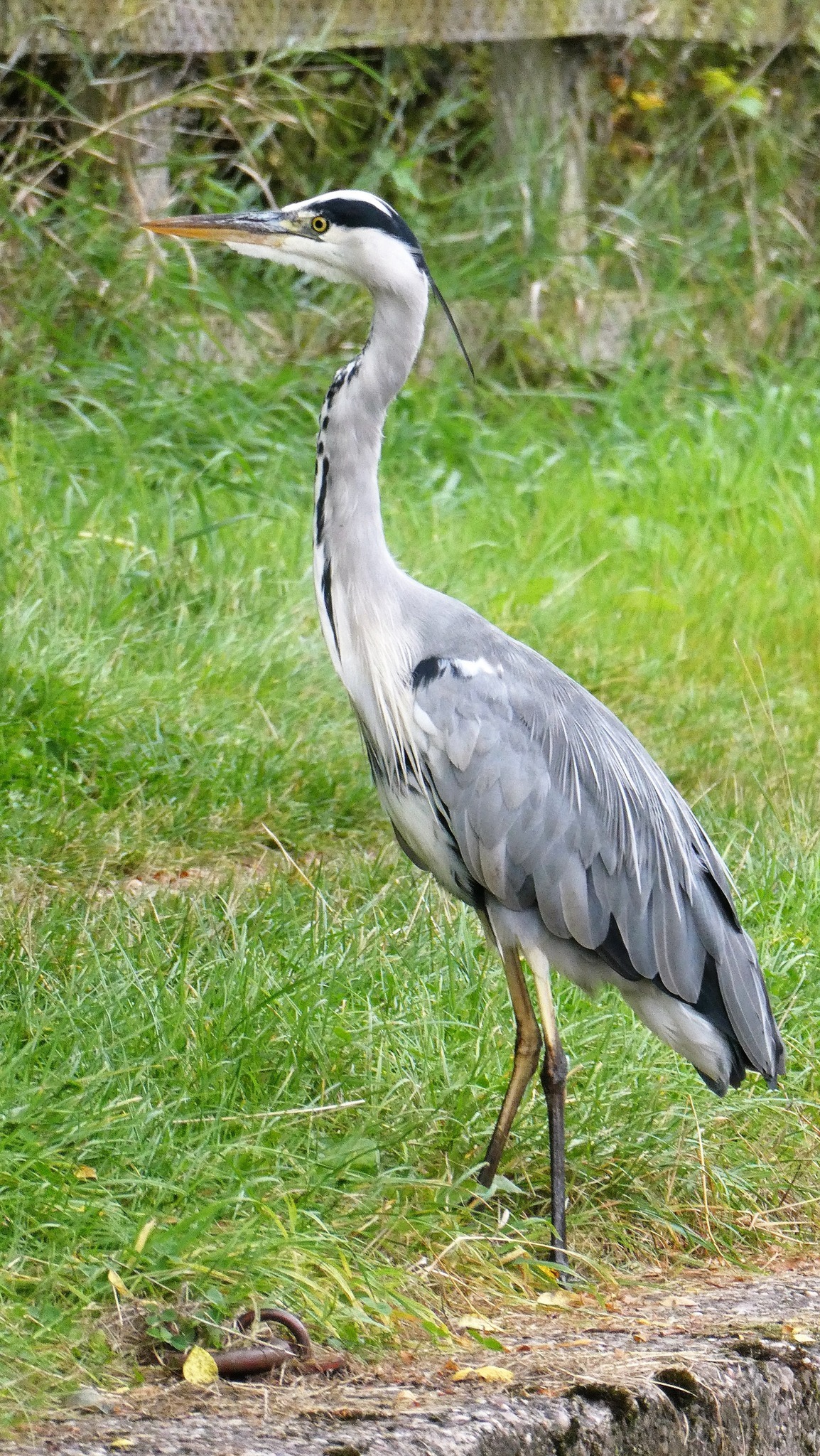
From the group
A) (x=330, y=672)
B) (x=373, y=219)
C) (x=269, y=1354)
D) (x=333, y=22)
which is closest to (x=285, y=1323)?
(x=269, y=1354)

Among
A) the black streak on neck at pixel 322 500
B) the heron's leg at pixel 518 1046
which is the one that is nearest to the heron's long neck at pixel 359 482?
the black streak on neck at pixel 322 500

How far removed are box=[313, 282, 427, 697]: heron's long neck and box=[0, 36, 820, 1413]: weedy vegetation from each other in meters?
0.71

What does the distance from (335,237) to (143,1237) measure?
6.44 ft

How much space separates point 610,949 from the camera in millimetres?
3426

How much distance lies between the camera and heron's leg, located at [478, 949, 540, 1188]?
327 cm

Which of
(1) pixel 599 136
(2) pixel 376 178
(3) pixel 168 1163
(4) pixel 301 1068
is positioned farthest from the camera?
(1) pixel 599 136

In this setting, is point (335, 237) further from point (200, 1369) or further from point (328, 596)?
point (200, 1369)

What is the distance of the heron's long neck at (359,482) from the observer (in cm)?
350

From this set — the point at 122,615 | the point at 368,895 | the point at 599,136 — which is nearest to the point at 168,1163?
the point at 368,895

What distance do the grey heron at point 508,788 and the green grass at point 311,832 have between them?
0.75 ft

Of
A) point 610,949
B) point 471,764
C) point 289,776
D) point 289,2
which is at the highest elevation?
point 289,2

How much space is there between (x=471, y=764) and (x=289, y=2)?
4.65m

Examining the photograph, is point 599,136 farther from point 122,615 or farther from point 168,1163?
point 168,1163

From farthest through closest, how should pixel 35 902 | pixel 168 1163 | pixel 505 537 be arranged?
pixel 505 537, pixel 35 902, pixel 168 1163
